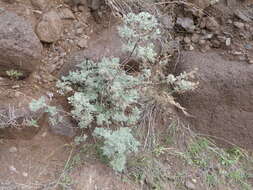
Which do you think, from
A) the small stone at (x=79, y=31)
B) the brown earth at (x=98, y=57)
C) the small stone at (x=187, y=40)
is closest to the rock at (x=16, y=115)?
the brown earth at (x=98, y=57)

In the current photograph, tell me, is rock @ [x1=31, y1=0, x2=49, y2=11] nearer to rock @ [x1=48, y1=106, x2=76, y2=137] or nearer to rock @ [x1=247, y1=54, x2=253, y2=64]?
rock @ [x1=48, y1=106, x2=76, y2=137]

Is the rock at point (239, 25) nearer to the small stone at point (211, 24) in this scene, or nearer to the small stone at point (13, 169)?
the small stone at point (211, 24)

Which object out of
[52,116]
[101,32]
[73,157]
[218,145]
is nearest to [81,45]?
[101,32]

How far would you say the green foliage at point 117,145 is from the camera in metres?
1.82

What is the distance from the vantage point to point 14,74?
199 centimetres

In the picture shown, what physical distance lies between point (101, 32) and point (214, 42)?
759mm

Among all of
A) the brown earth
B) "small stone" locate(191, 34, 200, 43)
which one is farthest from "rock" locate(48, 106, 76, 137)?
"small stone" locate(191, 34, 200, 43)

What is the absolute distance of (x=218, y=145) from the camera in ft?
7.68

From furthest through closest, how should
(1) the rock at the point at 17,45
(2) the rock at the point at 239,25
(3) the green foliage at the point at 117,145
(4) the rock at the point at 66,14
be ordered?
(2) the rock at the point at 239,25
(4) the rock at the point at 66,14
(1) the rock at the point at 17,45
(3) the green foliage at the point at 117,145

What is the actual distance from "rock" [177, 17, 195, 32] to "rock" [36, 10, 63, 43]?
81 cm

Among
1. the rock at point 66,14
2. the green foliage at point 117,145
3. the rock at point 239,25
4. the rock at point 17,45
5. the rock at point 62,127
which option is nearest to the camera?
the green foliage at point 117,145

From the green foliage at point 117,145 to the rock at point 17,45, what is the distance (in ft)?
1.79

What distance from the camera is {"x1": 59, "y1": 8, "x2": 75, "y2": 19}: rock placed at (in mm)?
2234

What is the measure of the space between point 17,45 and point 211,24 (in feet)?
4.15
